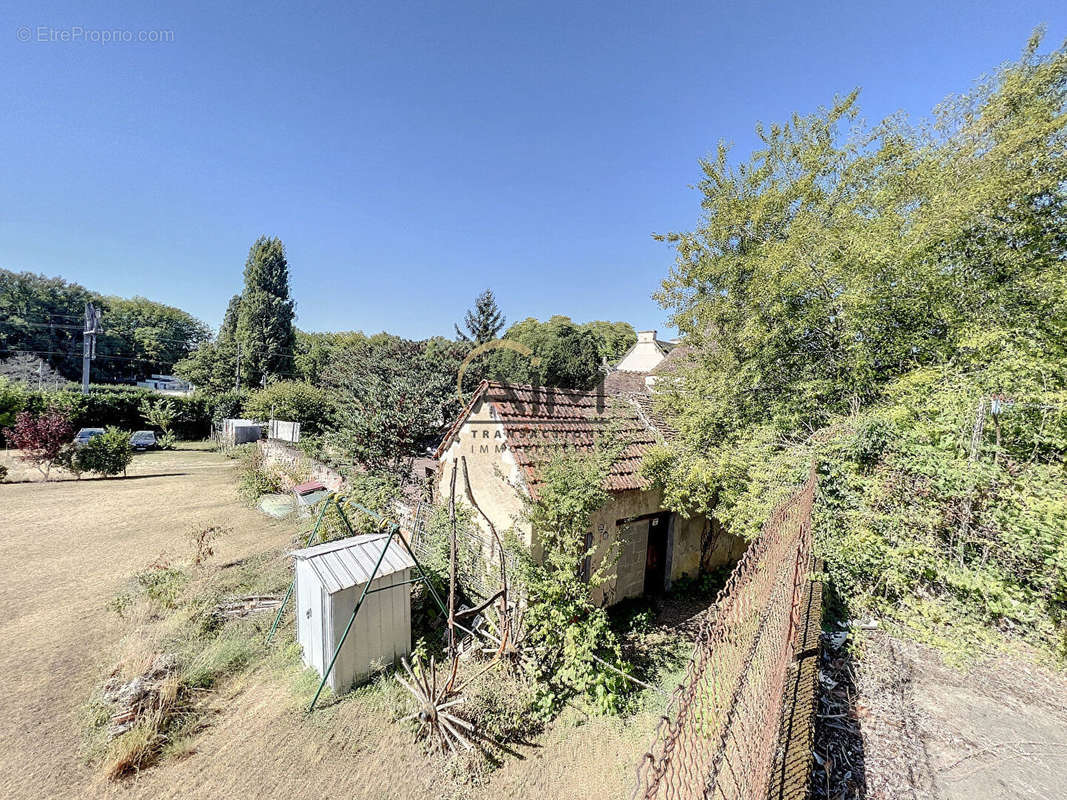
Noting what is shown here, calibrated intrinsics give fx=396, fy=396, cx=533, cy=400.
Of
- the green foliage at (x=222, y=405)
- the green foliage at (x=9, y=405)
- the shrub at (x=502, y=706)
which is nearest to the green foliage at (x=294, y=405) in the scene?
A: the green foliage at (x=222, y=405)

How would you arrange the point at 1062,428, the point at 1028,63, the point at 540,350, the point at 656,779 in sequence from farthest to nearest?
1. the point at 540,350
2. the point at 1028,63
3. the point at 1062,428
4. the point at 656,779

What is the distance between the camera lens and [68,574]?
7500 millimetres

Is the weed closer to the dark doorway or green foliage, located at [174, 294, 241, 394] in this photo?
the dark doorway

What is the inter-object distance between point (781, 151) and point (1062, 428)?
21.9 feet

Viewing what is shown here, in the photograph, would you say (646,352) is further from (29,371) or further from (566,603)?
(29,371)

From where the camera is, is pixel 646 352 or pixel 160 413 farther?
pixel 646 352

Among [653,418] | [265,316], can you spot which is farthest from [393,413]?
[265,316]

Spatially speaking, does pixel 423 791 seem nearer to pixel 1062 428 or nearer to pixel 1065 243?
pixel 1062 428

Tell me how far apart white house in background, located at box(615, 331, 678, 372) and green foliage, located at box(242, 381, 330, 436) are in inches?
759

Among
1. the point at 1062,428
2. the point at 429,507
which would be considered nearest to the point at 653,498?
the point at 429,507

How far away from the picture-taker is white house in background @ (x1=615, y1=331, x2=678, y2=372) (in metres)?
25.3

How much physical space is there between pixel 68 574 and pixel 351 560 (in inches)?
265

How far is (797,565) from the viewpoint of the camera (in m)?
3.94

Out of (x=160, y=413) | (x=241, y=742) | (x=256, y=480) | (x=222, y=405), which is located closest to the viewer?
(x=241, y=742)
